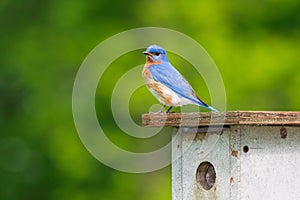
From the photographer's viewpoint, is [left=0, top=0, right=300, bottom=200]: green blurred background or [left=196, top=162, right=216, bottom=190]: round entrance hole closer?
[left=196, top=162, right=216, bottom=190]: round entrance hole

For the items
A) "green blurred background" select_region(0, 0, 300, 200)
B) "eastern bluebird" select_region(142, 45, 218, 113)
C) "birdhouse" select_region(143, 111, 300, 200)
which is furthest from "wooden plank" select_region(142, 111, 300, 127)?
"green blurred background" select_region(0, 0, 300, 200)

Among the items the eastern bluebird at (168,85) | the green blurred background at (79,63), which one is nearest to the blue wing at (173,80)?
the eastern bluebird at (168,85)

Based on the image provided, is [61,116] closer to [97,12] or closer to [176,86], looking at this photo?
[97,12]

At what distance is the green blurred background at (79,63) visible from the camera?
11.7 m

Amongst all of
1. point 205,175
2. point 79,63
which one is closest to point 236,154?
point 205,175

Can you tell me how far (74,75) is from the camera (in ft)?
38.7

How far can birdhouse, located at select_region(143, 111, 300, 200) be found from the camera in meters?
4.32

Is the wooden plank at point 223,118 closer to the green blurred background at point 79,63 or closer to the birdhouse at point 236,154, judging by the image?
the birdhouse at point 236,154

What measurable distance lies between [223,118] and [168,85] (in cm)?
56

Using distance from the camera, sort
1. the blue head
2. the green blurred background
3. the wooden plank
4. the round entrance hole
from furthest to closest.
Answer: the green blurred background, the blue head, the round entrance hole, the wooden plank

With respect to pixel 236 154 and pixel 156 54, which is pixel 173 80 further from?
pixel 236 154

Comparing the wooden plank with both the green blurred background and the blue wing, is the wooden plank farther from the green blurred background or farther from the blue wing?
the green blurred background

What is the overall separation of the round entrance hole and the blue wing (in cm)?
28

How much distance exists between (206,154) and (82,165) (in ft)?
25.3
